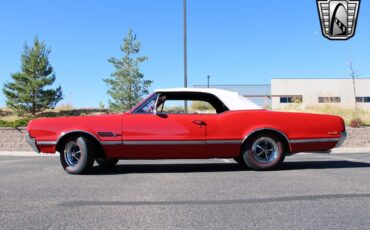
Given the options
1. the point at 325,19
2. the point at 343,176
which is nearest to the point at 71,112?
the point at 325,19

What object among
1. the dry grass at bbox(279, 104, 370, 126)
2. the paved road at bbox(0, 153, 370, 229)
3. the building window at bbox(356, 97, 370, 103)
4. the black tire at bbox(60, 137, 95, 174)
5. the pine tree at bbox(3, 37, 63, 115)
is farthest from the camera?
the building window at bbox(356, 97, 370, 103)

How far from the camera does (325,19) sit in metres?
13.5

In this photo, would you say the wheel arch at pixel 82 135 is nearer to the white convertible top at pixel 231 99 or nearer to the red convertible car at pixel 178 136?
the red convertible car at pixel 178 136

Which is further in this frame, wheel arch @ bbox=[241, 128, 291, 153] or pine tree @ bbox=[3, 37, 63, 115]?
pine tree @ bbox=[3, 37, 63, 115]

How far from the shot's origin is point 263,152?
731 centimetres

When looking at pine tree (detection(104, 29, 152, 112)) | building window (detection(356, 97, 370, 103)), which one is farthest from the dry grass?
building window (detection(356, 97, 370, 103))

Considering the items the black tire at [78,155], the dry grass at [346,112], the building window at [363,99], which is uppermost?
the building window at [363,99]

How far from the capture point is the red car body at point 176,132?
7.14 m

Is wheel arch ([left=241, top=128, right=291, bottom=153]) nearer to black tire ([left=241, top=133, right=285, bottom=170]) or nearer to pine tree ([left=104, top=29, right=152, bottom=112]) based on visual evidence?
black tire ([left=241, top=133, right=285, bottom=170])

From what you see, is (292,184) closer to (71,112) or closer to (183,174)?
(183,174)

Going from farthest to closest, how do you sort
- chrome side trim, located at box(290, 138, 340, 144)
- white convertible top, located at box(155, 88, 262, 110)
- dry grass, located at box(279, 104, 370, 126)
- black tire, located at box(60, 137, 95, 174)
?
dry grass, located at box(279, 104, 370, 126) → white convertible top, located at box(155, 88, 262, 110) → chrome side trim, located at box(290, 138, 340, 144) → black tire, located at box(60, 137, 95, 174)

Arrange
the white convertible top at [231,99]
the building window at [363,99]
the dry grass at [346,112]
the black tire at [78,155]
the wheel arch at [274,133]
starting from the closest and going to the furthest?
the black tire at [78,155]
the wheel arch at [274,133]
the white convertible top at [231,99]
the dry grass at [346,112]
the building window at [363,99]

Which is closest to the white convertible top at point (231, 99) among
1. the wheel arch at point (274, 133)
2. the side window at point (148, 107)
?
the side window at point (148, 107)

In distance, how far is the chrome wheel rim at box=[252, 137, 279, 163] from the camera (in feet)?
23.9
